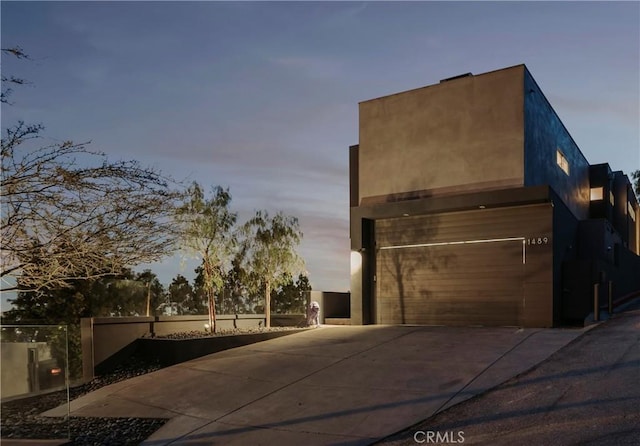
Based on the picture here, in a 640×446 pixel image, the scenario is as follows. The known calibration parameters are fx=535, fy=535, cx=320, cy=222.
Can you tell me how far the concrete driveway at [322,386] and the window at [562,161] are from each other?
9331 millimetres

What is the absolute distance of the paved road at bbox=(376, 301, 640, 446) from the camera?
6.33m

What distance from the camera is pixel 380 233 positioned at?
18.4 metres

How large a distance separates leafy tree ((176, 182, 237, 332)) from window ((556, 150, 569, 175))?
12.8 metres

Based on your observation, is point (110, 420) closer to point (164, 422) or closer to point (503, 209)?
point (164, 422)

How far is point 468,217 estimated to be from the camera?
54.3ft

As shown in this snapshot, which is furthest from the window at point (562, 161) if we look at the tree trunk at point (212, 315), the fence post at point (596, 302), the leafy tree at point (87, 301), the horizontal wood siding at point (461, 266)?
the leafy tree at point (87, 301)

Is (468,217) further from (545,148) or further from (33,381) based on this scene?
(33,381)

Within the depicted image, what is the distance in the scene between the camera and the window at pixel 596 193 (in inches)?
1141

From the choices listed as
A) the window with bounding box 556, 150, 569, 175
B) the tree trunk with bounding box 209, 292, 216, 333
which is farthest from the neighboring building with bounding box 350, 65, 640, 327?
the tree trunk with bounding box 209, 292, 216, 333

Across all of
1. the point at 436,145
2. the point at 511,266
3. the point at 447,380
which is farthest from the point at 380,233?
the point at 447,380

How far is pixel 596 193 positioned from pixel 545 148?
1287cm

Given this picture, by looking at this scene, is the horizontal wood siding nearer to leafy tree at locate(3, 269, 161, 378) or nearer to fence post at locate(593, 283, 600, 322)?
fence post at locate(593, 283, 600, 322)
